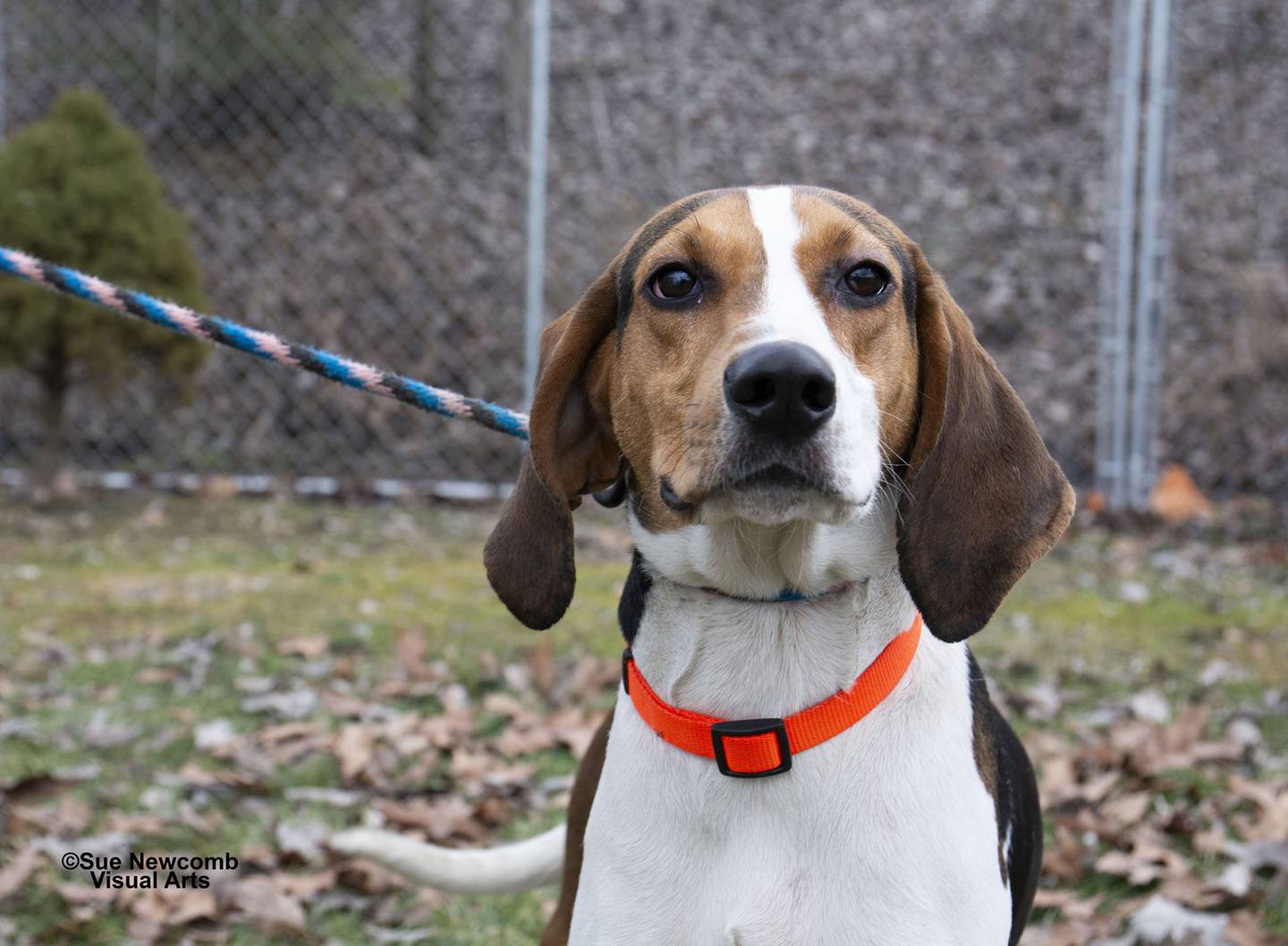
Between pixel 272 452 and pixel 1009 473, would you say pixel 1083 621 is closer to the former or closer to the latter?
pixel 1009 473

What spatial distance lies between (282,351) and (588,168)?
8.43 m

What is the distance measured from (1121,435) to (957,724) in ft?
20.8

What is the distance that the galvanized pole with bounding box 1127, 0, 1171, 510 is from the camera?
7.88 metres

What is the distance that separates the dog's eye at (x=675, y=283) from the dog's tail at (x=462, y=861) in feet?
4.28

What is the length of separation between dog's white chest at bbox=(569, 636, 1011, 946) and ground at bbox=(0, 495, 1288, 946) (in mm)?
1237

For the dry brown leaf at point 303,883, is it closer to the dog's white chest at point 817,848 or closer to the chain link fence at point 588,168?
the dog's white chest at point 817,848

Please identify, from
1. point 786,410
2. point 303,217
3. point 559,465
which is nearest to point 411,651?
point 559,465

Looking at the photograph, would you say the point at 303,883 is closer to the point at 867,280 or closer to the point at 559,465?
the point at 559,465

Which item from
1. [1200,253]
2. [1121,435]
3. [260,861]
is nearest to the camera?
[260,861]

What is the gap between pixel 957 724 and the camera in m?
2.13

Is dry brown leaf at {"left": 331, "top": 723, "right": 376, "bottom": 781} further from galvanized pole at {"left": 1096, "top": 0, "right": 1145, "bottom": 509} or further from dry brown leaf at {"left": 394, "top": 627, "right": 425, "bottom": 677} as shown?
galvanized pole at {"left": 1096, "top": 0, "right": 1145, "bottom": 509}

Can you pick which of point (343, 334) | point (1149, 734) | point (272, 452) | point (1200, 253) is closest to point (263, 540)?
point (272, 452)

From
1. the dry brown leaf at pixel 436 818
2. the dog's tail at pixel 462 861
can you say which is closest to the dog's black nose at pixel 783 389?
the dog's tail at pixel 462 861

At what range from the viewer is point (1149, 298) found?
26.2 feet
